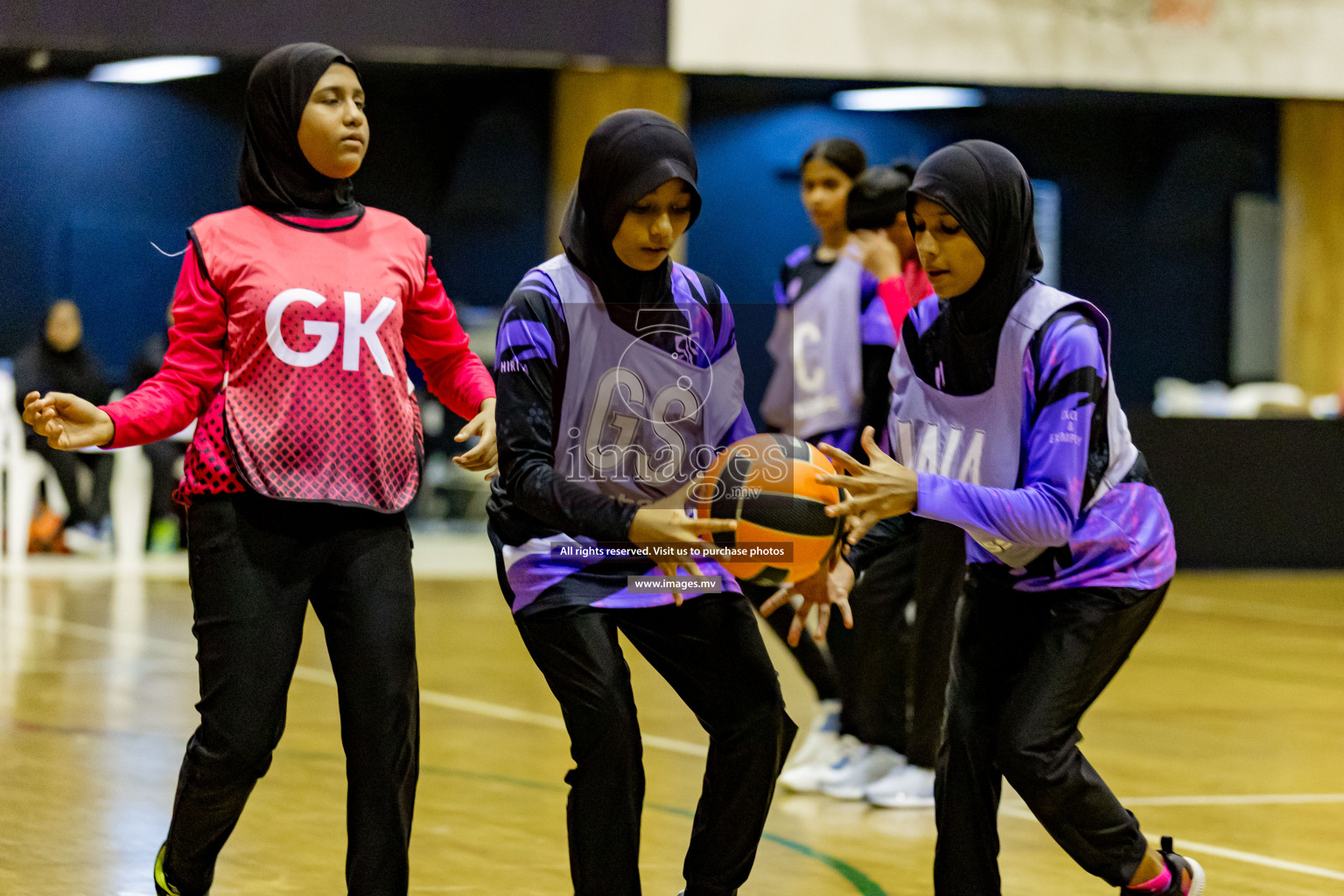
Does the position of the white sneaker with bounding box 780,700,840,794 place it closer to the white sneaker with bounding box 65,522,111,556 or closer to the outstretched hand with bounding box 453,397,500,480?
the outstretched hand with bounding box 453,397,500,480

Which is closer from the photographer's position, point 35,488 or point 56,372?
point 56,372

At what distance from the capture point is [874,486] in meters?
3.37

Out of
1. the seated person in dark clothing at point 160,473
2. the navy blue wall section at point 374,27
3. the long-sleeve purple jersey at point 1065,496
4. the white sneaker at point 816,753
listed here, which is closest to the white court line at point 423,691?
the white sneaker at point 816,753

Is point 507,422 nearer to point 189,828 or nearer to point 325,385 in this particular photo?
point 325,385

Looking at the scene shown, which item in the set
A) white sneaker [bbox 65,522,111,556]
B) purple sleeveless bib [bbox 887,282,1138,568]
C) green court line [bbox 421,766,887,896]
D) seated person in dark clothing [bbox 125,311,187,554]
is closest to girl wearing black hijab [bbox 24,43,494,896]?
purple sleeveless bib [bbox 887,282,1138,568]

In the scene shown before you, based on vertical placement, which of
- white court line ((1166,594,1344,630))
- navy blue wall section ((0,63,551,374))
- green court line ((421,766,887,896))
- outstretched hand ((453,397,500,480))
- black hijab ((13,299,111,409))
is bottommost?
white court line ((1166,594,1344,630))

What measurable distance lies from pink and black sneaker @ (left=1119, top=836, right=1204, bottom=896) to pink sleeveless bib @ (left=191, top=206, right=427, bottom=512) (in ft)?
5.66

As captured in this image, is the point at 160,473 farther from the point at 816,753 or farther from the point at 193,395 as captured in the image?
the point at 193,395

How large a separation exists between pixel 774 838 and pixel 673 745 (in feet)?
4.91

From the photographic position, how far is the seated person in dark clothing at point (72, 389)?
13172mm

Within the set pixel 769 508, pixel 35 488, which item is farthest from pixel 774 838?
pixel 35 488

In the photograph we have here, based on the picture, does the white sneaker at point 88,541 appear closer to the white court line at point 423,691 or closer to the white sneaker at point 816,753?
the white court line at point 423,691

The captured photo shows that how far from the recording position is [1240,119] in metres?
17.7

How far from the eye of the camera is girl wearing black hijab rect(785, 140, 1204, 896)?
3.46 metres
